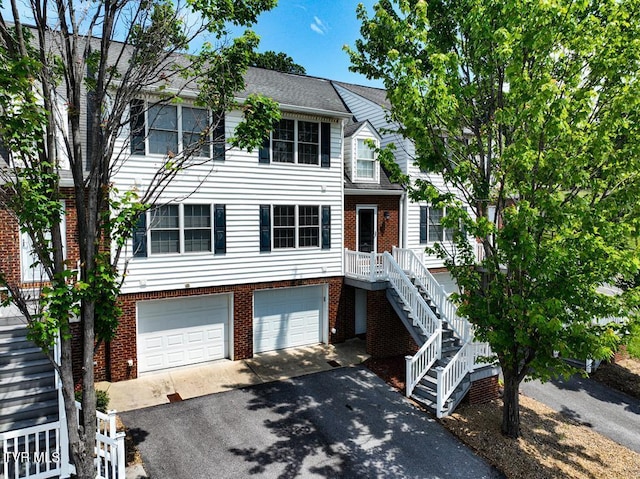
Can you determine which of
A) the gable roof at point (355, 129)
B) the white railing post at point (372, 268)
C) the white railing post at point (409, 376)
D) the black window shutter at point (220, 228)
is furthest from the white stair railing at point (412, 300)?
the black window shutter at point (220, 228)

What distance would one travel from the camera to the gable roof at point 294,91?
1309cm

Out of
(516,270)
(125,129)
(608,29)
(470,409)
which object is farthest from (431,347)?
(125,129)

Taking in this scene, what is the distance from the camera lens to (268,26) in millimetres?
7926

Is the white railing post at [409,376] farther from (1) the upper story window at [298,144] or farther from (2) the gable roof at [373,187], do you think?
(1) the upper story window at [298,144]

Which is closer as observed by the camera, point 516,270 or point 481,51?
point 481,51

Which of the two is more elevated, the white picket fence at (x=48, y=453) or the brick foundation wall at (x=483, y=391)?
the white picket fence at (x=48, y=453)

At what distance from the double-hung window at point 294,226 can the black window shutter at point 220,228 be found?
4.01 ft

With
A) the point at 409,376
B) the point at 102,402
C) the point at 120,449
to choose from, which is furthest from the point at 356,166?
the point at 120,449

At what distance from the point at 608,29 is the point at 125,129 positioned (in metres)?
11.1

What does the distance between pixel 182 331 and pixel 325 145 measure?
780 centimetres

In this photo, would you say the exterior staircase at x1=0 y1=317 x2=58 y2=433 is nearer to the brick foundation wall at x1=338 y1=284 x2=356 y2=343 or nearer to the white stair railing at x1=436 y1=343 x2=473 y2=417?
the white stair railing at x1=436 y1=343 x2=473 y2=417

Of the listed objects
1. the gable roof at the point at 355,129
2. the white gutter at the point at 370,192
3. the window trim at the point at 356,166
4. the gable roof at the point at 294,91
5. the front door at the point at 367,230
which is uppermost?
the gable roof at the point at 294,91

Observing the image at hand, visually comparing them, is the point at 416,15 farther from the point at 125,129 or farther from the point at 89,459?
the point at 89,459

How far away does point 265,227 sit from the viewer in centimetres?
1279
